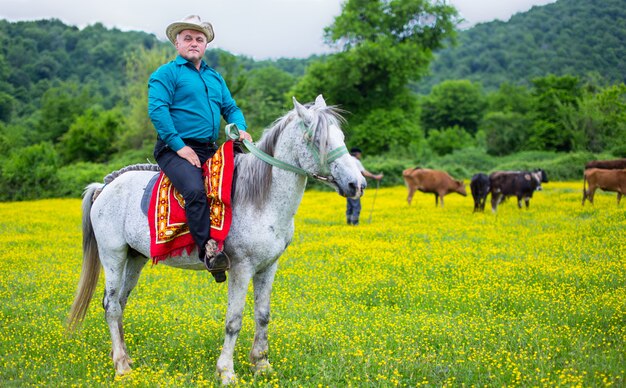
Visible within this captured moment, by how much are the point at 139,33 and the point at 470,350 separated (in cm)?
10767

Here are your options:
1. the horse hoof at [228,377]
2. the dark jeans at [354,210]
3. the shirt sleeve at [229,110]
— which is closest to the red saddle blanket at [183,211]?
the shirt sleeve at [229,110]

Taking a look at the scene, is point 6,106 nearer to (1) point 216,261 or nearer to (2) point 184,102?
(2) point 184,102

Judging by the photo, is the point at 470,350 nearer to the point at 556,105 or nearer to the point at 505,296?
the point at 505,296

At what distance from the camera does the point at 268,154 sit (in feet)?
18.2

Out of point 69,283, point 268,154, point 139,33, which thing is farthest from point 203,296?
point 139,33

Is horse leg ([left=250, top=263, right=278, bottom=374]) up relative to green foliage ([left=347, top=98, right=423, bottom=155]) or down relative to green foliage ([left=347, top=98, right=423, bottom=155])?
down

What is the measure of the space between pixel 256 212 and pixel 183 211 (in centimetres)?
84

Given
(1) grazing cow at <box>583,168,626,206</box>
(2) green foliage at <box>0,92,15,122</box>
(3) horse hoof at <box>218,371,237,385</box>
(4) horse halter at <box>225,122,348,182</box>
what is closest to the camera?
(4) horse halter at <box>225,122,348,182</box>

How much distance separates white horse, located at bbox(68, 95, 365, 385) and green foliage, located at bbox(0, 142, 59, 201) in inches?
1245

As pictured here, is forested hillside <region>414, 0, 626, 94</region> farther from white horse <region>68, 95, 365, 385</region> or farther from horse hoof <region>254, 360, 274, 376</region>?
horse hoof <region>254, 360, 274, 376</region>

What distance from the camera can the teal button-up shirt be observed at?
5.37 m

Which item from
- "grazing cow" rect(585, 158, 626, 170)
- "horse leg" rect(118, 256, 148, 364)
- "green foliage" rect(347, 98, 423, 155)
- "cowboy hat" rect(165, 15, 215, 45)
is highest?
"green foliage" rect(347, 98, 423, 155)

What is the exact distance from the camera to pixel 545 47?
260ft

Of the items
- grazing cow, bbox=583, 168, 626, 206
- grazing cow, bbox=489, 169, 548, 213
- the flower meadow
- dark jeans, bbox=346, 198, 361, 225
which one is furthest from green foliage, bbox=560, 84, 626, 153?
the flower meadow
